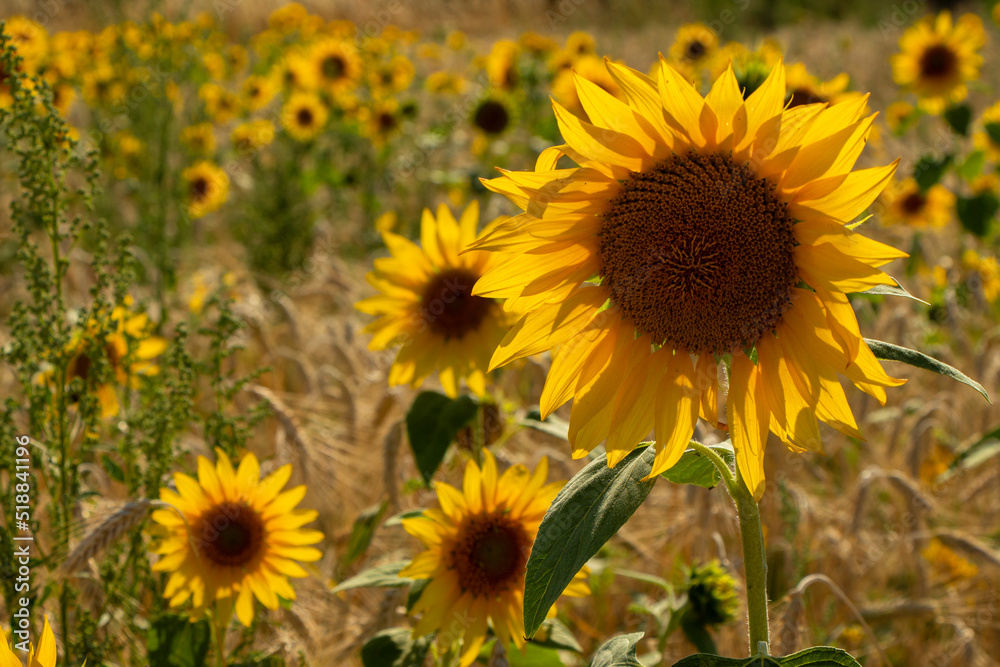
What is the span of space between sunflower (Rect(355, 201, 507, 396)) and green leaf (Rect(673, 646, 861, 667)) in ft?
4.00

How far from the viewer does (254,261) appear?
19.7 feet

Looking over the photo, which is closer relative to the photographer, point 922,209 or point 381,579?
point 381,579

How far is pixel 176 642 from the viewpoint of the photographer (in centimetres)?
193

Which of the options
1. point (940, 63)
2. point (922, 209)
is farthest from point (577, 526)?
point (922, 209)

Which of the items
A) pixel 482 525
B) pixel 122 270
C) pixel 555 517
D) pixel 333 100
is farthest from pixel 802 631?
pixel 333 100

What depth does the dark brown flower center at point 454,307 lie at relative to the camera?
241 cm

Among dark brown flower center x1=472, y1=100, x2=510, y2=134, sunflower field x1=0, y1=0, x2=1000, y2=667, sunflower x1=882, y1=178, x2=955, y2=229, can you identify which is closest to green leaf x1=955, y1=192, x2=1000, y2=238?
sunflower field x1=0, y1=0, x2=1000, y2=667

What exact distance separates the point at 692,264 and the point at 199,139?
285 inches

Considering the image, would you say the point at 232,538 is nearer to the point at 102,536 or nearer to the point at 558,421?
the point at 102,536

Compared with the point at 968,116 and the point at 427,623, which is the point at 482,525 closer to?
the point at 427,623

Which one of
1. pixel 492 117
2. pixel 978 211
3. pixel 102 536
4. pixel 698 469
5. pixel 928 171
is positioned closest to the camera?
pixel 698 469

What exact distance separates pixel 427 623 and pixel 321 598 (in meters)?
0.69

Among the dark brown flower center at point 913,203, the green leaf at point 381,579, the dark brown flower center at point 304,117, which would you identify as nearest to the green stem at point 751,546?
the green leaf at point 381,579

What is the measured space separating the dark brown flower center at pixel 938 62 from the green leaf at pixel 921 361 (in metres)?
4.58
